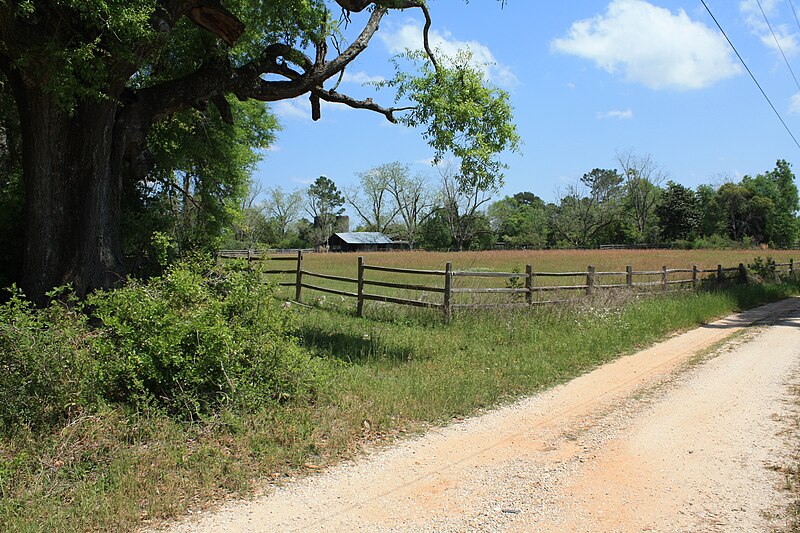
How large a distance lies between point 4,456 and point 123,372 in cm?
115

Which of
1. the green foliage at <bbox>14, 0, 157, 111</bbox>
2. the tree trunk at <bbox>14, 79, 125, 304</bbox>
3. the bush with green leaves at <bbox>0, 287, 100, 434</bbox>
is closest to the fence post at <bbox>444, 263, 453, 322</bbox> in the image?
the tree trunk at <bbox>14, 79, 125, 304</bbox>

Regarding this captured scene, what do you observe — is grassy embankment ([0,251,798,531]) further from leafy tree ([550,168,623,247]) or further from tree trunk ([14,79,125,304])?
leafy tree ([550,168,623,247])

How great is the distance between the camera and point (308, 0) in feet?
32.5

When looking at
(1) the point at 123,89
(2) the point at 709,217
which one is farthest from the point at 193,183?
(2) the point at 709,217

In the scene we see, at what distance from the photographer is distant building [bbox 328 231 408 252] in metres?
90.7

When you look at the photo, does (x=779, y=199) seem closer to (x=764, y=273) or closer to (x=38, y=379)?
(x=764, y=273)

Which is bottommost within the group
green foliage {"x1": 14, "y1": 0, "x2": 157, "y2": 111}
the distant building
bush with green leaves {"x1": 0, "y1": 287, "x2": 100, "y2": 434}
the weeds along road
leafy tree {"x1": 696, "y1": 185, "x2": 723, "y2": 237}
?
the weeds along road

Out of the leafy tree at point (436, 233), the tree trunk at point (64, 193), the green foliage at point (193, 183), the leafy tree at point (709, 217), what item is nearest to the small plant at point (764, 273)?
the green foliage at point (193, 183)

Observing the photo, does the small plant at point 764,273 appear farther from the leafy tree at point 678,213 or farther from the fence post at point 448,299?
the leafy tree at point 678,213

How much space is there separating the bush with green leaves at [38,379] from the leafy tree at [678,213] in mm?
78959

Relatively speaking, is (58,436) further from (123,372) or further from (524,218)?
(524,218)

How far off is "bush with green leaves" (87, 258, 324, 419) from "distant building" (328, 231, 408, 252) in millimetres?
83310

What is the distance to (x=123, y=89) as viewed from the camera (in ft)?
28.5

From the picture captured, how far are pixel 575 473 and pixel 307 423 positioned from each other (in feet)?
8.31
